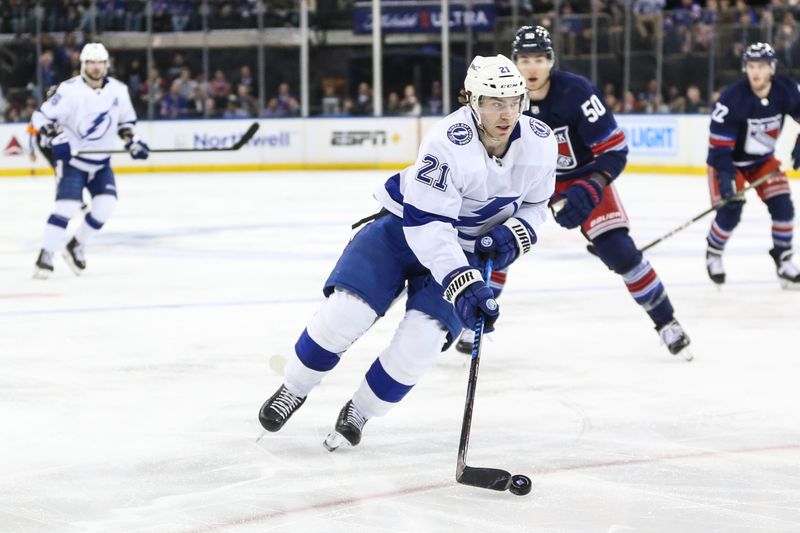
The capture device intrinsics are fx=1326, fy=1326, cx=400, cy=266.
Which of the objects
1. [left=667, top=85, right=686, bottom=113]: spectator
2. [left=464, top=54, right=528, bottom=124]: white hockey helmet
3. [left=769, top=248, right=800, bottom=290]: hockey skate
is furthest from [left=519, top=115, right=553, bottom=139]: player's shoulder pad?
[left=667, top=85, right=686, bottom=113]: spectator

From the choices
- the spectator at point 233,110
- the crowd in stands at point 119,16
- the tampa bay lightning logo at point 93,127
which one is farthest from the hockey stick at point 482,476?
the crowd in stands at point 119,16

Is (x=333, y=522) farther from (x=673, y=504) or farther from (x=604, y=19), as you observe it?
(x=604, y=19)

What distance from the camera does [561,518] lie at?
279 centimetres

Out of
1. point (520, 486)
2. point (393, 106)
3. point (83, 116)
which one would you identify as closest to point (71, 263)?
point (83, 116)

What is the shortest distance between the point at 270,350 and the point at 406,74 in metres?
12.8

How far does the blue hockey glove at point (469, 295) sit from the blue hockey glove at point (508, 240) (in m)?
0.21

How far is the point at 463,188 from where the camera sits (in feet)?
10.3

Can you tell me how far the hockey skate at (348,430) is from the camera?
11.0 ft

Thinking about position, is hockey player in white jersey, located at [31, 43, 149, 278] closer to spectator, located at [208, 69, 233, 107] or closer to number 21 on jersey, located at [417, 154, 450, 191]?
number 21 on jersey, located at [417, 154, 450, 191]

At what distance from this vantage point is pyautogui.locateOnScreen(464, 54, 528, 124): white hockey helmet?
3062mm

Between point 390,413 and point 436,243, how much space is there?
0.88 metres

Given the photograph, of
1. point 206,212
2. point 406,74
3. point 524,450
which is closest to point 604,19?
point 406,74

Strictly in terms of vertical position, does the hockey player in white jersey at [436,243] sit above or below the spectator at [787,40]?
below

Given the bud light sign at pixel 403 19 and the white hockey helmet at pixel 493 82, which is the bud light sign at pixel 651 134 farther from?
the white hockey helmet at pixel 493 82
